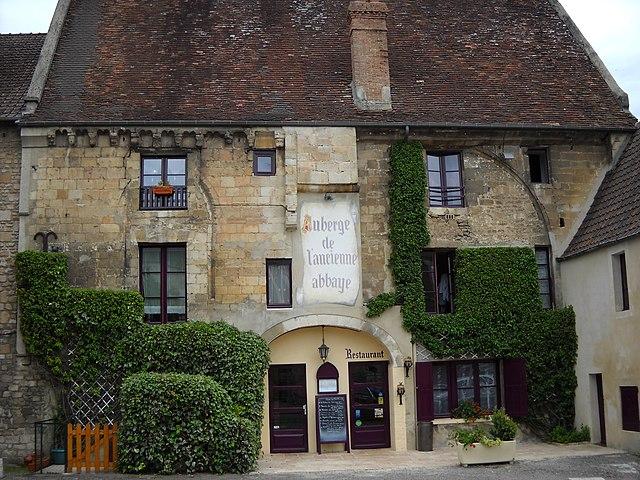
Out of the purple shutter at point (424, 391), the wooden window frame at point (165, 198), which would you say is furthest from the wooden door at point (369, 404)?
the wooden window frame at point (165, 198)

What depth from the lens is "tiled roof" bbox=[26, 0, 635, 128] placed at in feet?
64.1

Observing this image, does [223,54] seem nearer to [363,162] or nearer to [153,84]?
[153,84]

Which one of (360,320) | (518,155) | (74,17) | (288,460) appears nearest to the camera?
(288,460)

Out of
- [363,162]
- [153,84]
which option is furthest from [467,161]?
[153,84]

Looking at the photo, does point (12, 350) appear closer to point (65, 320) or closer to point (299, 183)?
point (65, 320)

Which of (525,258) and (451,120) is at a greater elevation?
(451,120)

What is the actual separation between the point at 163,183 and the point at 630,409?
1119 cm

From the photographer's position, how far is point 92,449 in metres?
16.5

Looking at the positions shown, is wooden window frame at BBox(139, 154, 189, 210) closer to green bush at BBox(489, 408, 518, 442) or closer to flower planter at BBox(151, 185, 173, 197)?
flower planter at BBox(151, 185, 173, 197)

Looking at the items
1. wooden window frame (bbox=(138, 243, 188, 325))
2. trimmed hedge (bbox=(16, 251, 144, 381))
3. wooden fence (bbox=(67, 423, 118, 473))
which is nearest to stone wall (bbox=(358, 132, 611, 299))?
wooden window frame (bbox=(138, 243, 188, 325))

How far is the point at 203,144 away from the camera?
62.5ft

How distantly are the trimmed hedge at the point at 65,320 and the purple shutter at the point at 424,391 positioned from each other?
631 centimetres

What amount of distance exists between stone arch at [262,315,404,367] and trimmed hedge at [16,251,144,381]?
3.01 meters

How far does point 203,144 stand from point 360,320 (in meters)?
5.36
